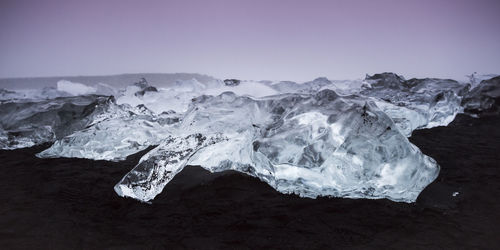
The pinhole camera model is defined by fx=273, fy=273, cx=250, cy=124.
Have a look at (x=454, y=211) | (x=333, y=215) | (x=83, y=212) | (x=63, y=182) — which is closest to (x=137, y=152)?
(x=63, y=182)

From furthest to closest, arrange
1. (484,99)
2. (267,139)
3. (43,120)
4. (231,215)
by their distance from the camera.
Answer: (484,99), (43,120), (267,139), (231,215)

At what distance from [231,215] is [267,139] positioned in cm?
90

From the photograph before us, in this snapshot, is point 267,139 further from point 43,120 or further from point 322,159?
point 43,120

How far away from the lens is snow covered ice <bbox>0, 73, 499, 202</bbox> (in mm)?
2307

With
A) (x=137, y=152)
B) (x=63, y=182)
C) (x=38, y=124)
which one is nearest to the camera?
(x=63, y=182)

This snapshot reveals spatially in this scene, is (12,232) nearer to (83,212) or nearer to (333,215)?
(83,212)

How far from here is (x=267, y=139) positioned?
2.55 metres

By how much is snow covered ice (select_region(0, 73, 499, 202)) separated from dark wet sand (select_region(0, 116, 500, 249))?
6.8 inches

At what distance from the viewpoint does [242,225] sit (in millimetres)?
1716

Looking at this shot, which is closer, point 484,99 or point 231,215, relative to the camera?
point 231,215

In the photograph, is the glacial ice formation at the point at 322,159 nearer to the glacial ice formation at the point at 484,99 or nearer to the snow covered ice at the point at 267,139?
the snow covered ice at the point at 267,139

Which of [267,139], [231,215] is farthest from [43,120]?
[231,215]

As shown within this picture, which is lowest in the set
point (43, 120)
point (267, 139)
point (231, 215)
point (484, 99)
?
point (231, 215)

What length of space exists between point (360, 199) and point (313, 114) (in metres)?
0.93
